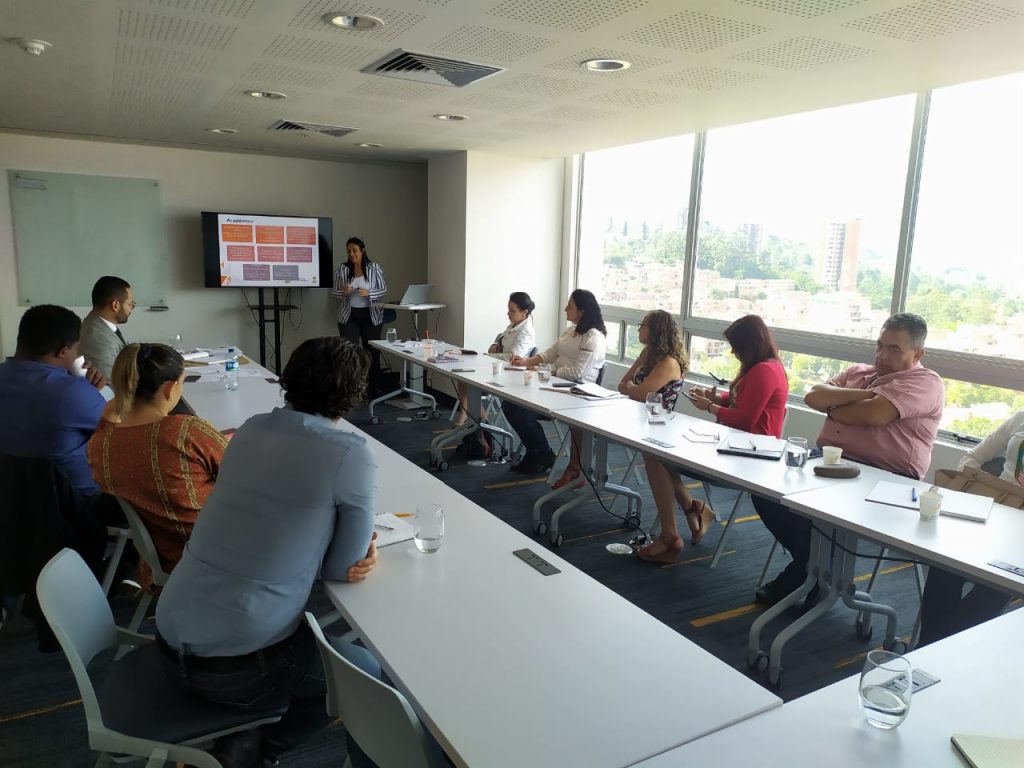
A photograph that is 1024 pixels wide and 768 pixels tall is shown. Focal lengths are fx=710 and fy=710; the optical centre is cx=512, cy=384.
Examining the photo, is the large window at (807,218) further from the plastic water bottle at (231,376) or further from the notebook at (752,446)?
the plastic water bottle at (231,376)

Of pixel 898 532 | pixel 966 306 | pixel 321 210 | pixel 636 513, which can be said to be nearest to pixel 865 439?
pixel 898 532

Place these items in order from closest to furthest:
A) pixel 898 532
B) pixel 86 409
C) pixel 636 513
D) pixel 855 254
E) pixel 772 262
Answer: pixel 898 532
pixel 86 409
pixel 636 513
pixel 855 254
pixel 772 262

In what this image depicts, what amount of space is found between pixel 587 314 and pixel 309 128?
301 cm

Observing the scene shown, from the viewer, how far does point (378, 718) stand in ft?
4.09

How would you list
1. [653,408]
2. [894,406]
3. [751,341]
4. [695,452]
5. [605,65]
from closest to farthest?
[894,406]
[695,452]
[751,341]
[653,408]
[605,65]

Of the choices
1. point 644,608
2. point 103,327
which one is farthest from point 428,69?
point 644,608

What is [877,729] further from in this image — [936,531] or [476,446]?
[476,446]

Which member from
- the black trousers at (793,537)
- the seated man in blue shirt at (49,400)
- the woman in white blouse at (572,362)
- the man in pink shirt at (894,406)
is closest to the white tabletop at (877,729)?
the man in pink shirt at (894,406)

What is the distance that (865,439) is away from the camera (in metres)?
3.10

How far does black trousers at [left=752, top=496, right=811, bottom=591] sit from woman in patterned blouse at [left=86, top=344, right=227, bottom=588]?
243cm

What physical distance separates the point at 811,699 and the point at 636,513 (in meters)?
2.97

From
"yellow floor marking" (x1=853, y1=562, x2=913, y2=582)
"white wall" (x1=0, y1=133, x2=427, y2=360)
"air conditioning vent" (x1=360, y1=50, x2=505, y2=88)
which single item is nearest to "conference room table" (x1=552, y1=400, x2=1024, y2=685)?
"yellow floor marking" (x1=853, y1=562, x2=913, y2=582)

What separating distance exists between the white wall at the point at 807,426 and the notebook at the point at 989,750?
3.51 meters

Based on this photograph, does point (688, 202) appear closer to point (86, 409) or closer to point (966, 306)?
point (966, 306)
